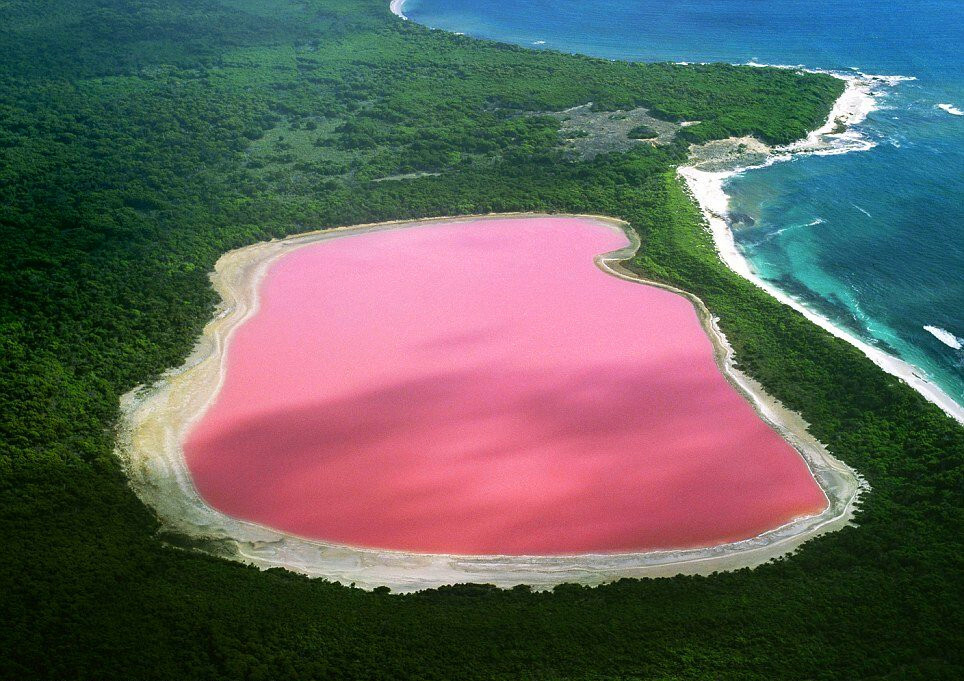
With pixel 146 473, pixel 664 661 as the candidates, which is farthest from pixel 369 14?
pixel 664 661

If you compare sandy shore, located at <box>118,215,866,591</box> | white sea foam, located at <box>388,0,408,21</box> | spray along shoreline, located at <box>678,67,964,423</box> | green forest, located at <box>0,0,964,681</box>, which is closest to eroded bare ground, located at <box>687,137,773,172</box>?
spray along shoreline, located at <box>678,67,964,423</box>

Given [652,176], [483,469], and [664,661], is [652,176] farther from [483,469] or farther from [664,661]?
[664,661]

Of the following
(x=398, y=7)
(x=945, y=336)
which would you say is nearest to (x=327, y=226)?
(x=945, y=336)

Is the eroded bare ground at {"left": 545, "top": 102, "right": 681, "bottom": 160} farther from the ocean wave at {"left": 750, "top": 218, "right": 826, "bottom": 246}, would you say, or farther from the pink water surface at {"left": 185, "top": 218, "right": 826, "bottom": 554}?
the pink water surface at {"left": 185, "top": 218, "right": 826, "bottom": 554}

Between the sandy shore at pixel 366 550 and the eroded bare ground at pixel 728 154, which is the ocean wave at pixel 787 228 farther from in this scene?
the sandy shore at pixel 366 550

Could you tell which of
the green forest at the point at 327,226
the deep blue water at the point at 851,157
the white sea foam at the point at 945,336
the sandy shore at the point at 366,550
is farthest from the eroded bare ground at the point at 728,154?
the sandy shore at the point at 366,550
